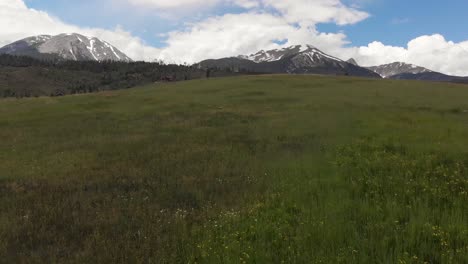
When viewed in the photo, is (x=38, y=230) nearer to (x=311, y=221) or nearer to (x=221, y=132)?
(x=311, y=221)

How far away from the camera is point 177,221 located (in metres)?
10.4

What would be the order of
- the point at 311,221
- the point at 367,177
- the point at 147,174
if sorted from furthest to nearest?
the point at 147,174
the point at 367,177
the point at 311,221

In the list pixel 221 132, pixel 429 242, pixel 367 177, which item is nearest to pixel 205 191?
pixel 367 177

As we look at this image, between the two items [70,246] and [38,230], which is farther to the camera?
[38,230]

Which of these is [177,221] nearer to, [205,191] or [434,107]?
[205,191]

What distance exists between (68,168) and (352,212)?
13213mm

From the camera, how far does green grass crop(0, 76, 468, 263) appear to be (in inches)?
327

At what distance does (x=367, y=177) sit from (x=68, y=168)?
42.7 feet

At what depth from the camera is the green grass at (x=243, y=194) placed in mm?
8297

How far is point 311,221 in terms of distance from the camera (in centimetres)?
924

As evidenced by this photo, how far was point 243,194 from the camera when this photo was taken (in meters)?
12.7

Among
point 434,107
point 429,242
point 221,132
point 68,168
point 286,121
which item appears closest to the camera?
point 429,242

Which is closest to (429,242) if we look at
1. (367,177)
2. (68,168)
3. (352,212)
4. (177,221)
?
(352,212)

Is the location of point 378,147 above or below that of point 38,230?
above
